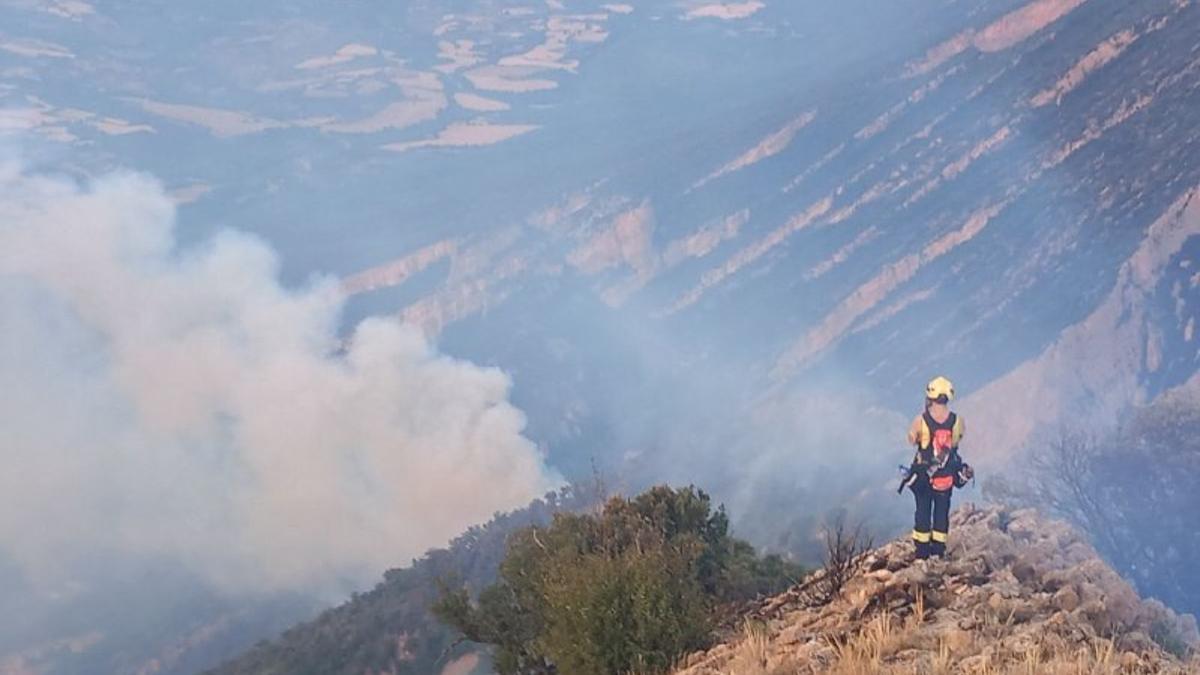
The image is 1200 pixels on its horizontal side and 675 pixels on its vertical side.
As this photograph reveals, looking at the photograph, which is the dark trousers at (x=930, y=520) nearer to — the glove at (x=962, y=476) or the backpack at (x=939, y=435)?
the glove at (x=962, y=476)

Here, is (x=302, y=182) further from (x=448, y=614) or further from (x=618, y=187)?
(x=448, y=614)

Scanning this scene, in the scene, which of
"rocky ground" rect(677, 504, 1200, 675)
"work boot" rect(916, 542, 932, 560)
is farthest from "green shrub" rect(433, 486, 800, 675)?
"work boot" rect(916, 542, 932, 560)

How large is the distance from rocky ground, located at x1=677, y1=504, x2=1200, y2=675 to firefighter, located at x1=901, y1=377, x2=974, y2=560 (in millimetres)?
367

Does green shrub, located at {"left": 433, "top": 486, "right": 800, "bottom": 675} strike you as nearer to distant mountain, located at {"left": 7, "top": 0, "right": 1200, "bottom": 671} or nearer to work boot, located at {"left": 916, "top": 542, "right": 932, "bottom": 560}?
work boot, located at {"left": 916, "top": 542, "right": 932, "bottom": 560}

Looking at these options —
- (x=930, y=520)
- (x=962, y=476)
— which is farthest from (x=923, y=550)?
(x=962, y=476)

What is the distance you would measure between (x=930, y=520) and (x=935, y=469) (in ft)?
2.12

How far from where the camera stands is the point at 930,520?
11727 mm

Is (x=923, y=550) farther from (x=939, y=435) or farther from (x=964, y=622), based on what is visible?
(x=964, y=622)

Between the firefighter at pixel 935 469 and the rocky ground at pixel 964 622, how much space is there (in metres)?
0.37

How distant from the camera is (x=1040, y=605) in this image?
9938 millimetres

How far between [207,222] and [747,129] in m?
47.0

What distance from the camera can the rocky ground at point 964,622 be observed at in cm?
745

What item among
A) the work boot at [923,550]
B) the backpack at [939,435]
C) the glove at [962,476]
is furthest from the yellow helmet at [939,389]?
the work boot at [923,550]

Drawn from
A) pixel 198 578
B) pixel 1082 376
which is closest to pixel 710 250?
pixel 1082 376
